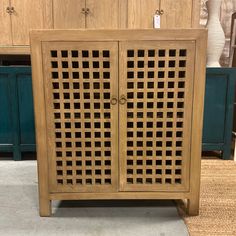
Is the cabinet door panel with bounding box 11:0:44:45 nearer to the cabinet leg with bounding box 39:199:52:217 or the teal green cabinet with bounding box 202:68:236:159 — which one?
the teal green cabinet with bounding box 202:68:236:159

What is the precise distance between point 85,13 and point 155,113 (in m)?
1.58

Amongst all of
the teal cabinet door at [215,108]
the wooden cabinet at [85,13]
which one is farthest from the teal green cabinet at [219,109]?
the wooden cabinet at [85,13]

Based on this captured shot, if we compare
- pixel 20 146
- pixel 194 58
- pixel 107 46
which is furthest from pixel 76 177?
pixel 20 146

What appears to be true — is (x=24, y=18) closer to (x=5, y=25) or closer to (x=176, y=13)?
(x=5, y=25)

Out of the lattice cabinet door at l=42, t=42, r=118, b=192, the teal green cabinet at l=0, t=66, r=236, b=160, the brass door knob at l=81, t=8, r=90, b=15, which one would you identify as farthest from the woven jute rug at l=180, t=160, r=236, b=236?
the brass door knob at l=81, t=8, r=90, b=15

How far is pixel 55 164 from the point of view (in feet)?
4.11

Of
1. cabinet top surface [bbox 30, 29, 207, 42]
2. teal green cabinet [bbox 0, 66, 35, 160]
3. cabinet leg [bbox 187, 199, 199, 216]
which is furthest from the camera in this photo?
teal green cabinet [bbox 0, 66, 35, 160]

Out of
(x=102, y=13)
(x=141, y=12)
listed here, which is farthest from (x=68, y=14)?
(x=141, y=12)

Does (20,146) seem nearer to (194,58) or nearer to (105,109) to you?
(105,109)

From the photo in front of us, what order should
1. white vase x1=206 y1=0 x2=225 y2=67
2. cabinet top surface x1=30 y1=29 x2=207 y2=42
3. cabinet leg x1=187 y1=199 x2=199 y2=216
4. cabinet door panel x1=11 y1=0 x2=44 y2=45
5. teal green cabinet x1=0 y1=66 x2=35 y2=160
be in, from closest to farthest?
cabinet top surface x1=30 y1=29 x2=207 y2=42 < cabinet leg x1=187 y1=199 x2=199 y2=216 < teal green cabinet x1=0 y1=66 x2=35 y2=160 < white vase x1=206 y1=0 x2=225 y2=67 < cabinet door panel x1=11 y1=0 x2=44 y2=45

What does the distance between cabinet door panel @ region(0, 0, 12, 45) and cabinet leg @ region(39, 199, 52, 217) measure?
5.59 ft

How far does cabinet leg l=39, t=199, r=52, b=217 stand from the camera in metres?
1.28

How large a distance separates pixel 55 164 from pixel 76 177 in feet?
0.37

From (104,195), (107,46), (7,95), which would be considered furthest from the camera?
(7,95)
